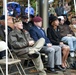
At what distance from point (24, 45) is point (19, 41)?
0.18m

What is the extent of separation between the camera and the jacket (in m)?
7.35

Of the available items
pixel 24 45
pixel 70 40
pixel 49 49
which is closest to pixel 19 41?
pixel 24 45

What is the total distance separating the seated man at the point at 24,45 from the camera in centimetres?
733

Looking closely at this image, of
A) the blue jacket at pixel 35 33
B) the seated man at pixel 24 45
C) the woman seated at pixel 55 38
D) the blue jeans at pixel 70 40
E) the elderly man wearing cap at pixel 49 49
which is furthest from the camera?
the blue jeans at pixel 70 40

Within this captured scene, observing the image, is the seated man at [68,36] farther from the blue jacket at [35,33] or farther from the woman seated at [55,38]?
the blue jacket at [35,33]

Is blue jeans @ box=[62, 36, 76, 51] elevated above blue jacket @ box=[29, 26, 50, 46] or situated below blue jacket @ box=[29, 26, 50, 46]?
below

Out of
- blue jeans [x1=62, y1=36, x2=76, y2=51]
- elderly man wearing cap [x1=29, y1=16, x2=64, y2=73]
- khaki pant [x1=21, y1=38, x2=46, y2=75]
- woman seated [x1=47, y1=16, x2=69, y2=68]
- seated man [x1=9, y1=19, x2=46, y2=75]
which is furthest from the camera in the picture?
blue jeans [x1=62, y1=36, x2=76, y2=51]

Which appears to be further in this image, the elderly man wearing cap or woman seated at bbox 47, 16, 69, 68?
woman seated at bbox 47, 16, 69, 68

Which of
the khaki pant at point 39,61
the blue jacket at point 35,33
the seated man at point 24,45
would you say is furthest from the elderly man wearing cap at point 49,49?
the khaki pant at point 39,61

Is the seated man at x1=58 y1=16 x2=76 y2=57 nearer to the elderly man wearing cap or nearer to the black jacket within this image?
the black jacket

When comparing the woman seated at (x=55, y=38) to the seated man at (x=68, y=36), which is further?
the seated man at (x=68, y=36)

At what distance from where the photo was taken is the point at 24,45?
748cm

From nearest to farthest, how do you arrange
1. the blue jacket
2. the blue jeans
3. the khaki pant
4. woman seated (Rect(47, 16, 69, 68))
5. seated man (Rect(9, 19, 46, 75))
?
1. seated man (Rect(9, 19, 46, 75))
2. the khaki pant
3. the blue jacket
4. woman seated (Rect(47, 16, 69, 68))
5. the blue jeans

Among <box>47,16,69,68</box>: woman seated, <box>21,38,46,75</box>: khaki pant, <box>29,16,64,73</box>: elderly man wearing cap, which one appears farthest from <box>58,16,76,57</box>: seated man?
<box>21,38,46,75</box>: khaki pant
